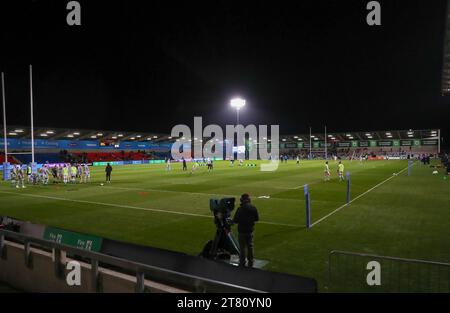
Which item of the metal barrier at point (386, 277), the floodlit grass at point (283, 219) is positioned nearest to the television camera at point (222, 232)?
the floodlit grass at point (283, 219)

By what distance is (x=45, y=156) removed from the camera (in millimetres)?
67438

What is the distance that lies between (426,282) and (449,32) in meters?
23.0

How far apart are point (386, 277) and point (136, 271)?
542cm

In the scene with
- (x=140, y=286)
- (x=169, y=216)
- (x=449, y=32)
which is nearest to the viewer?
(x=140, y=286)

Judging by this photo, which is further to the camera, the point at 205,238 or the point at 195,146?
the point at 195,146

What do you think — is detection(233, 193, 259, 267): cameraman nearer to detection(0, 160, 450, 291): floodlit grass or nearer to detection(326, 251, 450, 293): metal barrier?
detection(0, 160, 450, 291): floodlit grass

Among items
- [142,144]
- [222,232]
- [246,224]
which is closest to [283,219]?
[246,224]

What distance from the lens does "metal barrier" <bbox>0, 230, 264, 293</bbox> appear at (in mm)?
4080

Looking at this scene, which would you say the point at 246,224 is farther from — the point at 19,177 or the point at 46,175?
the point at 46,175

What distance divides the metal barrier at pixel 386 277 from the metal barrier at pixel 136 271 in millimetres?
3205

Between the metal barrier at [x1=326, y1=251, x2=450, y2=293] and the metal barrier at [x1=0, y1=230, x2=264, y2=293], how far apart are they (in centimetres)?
321

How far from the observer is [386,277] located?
7.44 m
